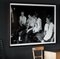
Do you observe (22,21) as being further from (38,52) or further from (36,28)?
(38,52)

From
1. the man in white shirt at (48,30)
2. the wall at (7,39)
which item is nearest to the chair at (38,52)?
the wall at (7,39)

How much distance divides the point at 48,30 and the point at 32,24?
0.58 m

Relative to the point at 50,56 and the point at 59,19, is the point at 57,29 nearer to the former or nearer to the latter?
the point at 59,19

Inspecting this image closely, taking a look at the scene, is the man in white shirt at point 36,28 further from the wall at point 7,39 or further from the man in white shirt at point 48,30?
the wall at point 7,39

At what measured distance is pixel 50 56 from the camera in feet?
17.5

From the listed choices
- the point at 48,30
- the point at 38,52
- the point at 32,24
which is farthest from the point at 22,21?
the point at 38,52

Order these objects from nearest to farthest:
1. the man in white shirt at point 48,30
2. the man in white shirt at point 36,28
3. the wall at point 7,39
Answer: the wall at point 7,39 < the man in white shirt at point 36,28 < the man in white shirt at point 48,30

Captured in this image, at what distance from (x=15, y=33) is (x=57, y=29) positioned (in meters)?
1.45

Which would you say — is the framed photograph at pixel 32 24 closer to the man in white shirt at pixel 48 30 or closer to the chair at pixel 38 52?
the man in white shirt at pixel 48 30

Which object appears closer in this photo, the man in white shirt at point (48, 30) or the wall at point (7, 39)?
the wall at point (7, 39)

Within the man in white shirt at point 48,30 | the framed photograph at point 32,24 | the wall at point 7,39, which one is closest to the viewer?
the wall at point 7,39

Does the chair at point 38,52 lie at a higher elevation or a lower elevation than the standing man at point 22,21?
lower

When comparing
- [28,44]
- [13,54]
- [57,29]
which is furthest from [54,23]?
[13,54]

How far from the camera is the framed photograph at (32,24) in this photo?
566 cm
